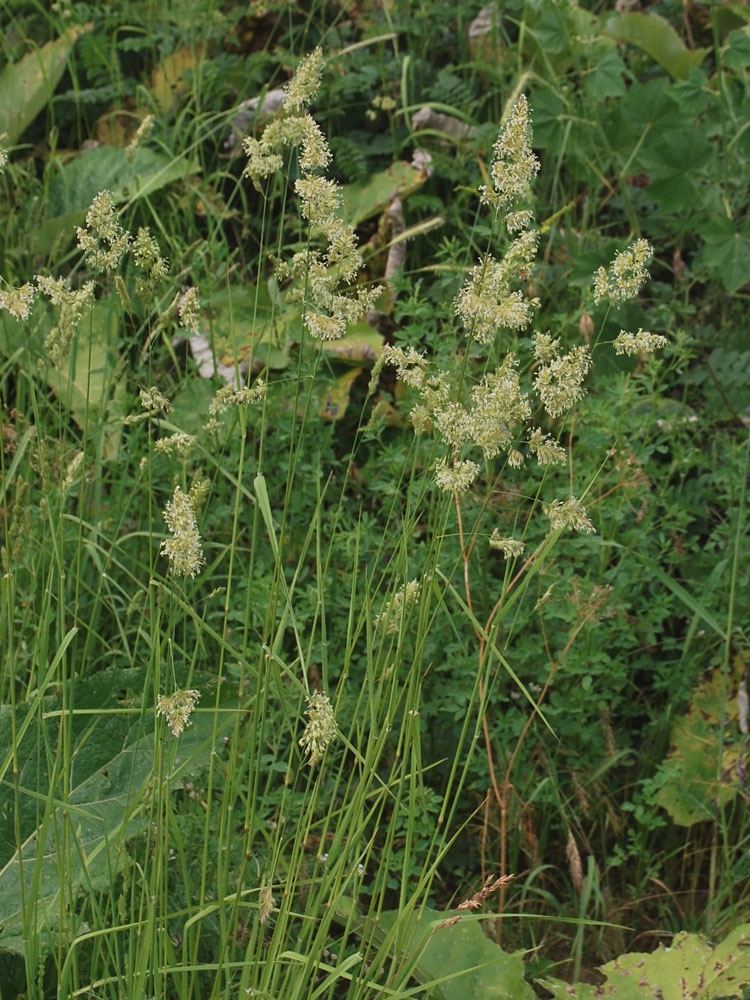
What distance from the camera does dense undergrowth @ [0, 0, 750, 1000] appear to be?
1.35 m

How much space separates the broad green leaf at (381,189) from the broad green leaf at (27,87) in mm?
1067

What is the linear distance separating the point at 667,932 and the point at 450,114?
2481 mm

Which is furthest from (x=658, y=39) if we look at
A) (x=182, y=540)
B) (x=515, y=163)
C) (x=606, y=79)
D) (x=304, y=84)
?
(x=182, y=540)

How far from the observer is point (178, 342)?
3.12m

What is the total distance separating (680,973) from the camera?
69.3 inches

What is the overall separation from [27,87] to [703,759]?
294 cm

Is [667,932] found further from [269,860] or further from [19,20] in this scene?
[19,20]

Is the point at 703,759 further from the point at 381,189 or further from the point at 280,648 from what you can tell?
the point at 381,189

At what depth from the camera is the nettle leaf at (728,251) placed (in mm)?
2762

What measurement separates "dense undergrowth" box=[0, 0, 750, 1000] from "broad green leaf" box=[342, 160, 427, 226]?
0.04ft

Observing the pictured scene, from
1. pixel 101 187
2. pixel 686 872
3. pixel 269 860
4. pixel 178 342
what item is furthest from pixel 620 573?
pixel 101 187

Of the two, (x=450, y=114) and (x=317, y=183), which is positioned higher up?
(x=317, y=183)

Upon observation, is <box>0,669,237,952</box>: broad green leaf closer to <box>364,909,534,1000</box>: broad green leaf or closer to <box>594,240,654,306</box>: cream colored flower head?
<box>364,909,534,1000</box>: broad green leaf

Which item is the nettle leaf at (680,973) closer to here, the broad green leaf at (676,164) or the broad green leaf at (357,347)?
the broad green leaf at (357,347)
